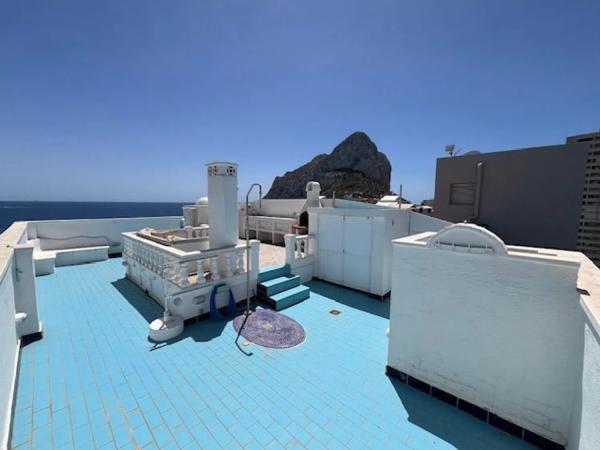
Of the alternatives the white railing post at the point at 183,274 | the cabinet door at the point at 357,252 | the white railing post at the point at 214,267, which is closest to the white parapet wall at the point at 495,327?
the cabinet door at the point at 357,252

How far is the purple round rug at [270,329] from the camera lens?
18.4ft

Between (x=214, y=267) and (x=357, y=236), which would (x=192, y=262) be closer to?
(x=214, y=267)

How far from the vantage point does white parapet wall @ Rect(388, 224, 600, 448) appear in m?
3.17

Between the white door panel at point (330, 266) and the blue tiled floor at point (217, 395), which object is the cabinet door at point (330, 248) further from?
the blue tiled floor at point (217, 395)

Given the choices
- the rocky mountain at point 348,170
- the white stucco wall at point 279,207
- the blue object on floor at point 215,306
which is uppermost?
the rocky mountain at point 348,170

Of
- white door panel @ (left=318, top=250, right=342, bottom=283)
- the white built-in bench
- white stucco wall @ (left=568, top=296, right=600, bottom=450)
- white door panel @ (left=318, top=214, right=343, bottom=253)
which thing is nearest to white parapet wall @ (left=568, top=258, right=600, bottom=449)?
white stucco wall @ (left=568, top=296, right=600, bottom=450)

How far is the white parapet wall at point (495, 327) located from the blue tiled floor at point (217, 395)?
0.51 meters

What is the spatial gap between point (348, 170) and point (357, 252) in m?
61.4

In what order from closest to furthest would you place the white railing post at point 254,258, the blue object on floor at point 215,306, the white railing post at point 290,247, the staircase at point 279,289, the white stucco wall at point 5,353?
the white stucco wall at point 5,353 → the blue object on floor at point 215,306 → the staircase at point 279,289 → the white railing post at point 254,258 → the white railing post at point 290,247

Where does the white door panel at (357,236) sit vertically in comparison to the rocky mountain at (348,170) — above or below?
below

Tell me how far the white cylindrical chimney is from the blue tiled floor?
7.62ft

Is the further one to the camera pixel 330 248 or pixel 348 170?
pixel 348 170

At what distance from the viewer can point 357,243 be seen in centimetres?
862

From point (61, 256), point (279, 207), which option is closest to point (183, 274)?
point (61, 256)
